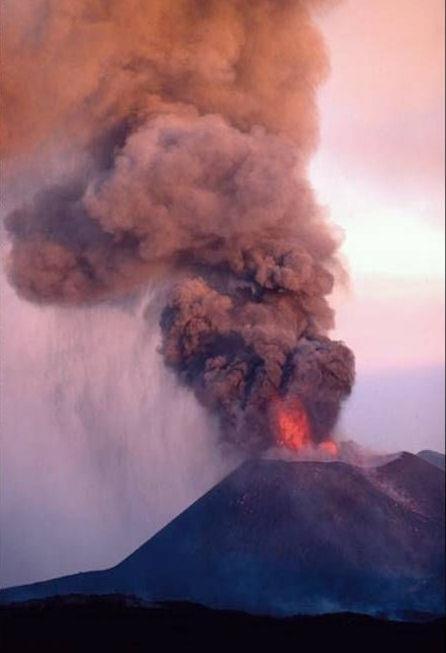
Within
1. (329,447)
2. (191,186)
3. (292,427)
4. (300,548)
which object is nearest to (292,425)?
(292,427)

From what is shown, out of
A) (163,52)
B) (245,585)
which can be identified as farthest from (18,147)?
(245,585)

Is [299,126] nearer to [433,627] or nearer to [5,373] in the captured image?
[5,373]

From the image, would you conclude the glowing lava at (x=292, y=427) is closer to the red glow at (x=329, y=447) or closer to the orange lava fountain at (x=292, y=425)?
the orange lava fountain at (x=292, y=425)

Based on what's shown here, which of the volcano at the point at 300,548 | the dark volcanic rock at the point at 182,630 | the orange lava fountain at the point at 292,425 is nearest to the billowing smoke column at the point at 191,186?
the orange lava fountain at the point at 292,425

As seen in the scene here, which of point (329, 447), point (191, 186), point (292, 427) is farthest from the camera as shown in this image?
point (191, 186)

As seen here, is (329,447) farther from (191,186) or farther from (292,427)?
(191,186)
